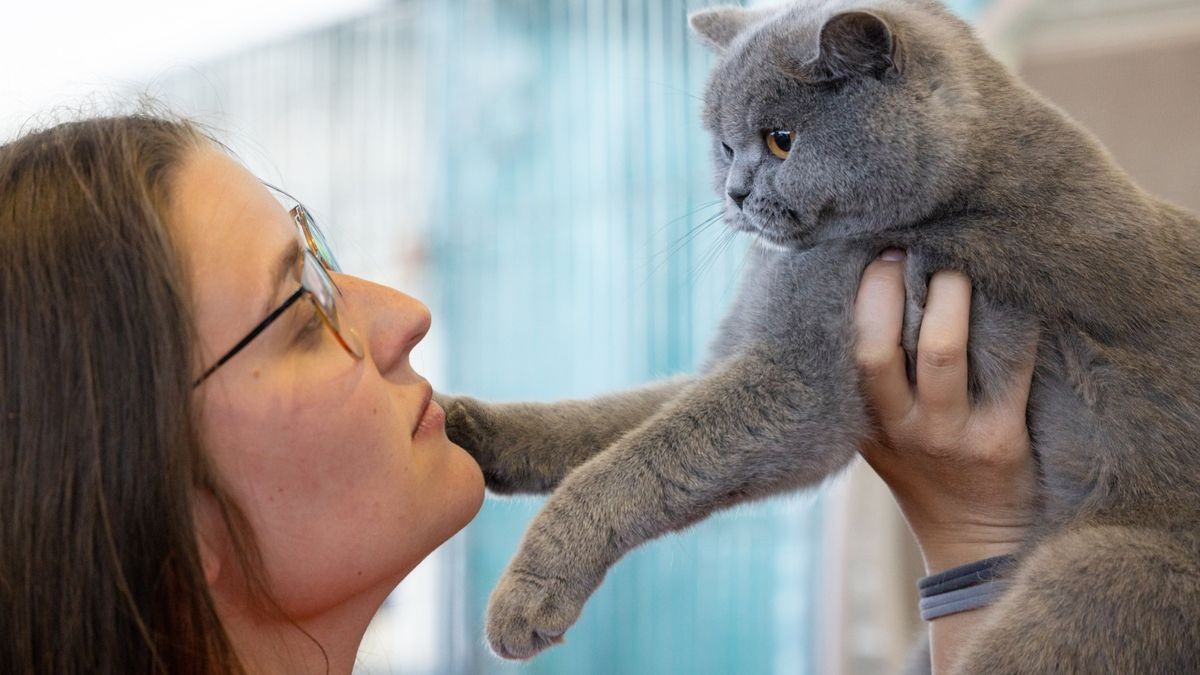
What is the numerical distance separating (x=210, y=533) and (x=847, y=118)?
27.7 inches

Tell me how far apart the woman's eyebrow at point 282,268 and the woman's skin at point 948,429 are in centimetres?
55

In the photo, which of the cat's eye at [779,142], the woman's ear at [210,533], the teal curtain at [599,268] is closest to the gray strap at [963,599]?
the cat's eye at [779,142]

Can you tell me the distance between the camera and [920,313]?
3.28 ft

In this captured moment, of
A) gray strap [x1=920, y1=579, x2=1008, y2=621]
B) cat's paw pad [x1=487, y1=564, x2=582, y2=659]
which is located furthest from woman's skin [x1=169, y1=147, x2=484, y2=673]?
gray strap [x1=920, y1=579, x2=1008, y2=621]

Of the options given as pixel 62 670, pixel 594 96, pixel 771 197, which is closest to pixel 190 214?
pixel 62 670

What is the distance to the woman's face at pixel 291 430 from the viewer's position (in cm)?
77

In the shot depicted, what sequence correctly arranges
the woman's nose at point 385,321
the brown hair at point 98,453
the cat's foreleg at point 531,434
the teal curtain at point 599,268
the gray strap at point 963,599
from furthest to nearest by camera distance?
the teal curtain at point 599,268, the cat's foreleg at point 531,434, the gray strap at point 963,599, the woman's nose at point 385,321, the brown hair at point 98,453

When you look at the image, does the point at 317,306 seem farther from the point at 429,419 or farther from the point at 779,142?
the point at 779,142

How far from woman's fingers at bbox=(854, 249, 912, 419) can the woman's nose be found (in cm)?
44

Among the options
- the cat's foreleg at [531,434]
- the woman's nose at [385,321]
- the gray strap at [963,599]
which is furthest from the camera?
the cat's foreleg at [531,434]

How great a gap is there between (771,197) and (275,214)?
50 centimetres

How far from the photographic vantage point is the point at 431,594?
3717 mm

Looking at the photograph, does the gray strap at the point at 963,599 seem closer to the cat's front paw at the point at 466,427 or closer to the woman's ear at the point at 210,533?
the cat's front paw at the point at 466,427

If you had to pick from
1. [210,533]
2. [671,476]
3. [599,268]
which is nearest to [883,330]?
[671,476]
